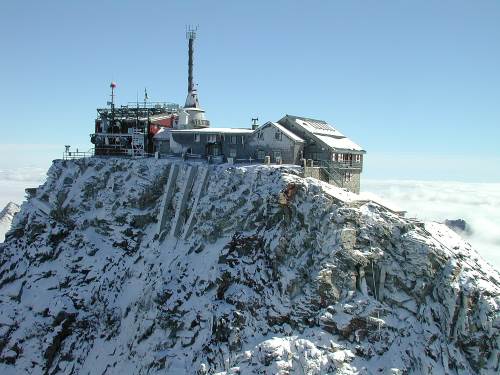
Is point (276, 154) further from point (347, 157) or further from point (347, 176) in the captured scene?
point (347, 176)

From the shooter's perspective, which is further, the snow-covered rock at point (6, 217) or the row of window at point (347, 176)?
the snow-covered rock at point (6, 217)

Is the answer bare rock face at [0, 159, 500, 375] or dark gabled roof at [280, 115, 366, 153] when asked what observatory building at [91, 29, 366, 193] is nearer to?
dark gabled roof at [280, 115, 366, 153]

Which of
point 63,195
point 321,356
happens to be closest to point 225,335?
point 321,356

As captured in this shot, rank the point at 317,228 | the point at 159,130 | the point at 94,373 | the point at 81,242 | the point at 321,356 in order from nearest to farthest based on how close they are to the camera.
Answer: the point at 321,356 < the point at 317,228 < the point at 94,373 < the point at 81,242 < the point at 159,130

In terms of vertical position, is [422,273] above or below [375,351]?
above

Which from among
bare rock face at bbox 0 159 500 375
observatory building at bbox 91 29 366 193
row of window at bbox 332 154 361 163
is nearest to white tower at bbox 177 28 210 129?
observatory building at bbox 91 29 366 193

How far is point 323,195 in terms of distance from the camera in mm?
52844

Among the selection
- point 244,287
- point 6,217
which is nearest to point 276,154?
point 244,287

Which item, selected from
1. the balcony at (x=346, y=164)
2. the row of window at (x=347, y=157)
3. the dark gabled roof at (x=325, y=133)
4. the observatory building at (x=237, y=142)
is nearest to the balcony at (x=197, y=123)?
the observatory building at (x=237, y=142)

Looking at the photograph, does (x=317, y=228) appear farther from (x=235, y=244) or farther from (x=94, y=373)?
(x=94, y=373)

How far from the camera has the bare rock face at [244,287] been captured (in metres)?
46.6

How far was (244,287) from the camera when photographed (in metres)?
51.0

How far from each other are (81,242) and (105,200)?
647 cm

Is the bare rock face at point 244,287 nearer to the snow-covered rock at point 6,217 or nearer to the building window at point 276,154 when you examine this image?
the building window at point 276,154
